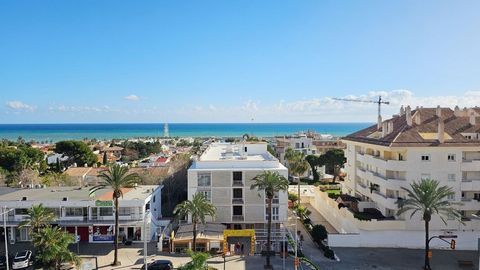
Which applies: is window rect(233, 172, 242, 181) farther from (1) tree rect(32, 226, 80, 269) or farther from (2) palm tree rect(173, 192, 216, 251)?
(1) tree rect(32, 226, 80, 269)

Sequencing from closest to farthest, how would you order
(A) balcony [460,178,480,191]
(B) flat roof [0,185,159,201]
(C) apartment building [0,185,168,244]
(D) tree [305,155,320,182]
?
(C) apartment building [0,185,168,244] → (A) balcony [460,178,480,191] → (B) flat roof [0,185,159,201] → (D) tree [305,155,320,182]

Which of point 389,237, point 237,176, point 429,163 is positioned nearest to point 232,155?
point 237,176

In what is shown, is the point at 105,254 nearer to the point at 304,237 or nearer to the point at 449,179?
the point at 304,237

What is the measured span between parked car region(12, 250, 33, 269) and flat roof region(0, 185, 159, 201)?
9273mm

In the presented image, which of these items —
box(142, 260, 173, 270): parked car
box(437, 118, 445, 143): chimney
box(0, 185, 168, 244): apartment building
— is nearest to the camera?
box(142, 260, 173, 270): parked car

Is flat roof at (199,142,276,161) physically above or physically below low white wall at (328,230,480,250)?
above

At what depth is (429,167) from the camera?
48406mm

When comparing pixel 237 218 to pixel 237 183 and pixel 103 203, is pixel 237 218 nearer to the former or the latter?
pixel 237 183

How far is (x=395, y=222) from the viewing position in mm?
47031

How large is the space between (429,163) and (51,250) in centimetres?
4196

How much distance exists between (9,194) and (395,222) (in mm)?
49200

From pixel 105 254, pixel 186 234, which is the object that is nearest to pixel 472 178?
pixel 186 234

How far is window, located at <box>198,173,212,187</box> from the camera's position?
5153 centimetres

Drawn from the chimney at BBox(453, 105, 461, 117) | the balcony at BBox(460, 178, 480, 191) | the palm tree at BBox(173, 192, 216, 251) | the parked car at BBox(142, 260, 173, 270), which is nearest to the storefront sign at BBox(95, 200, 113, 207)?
the palm tree at BBox(173, 192, 216, 251)
